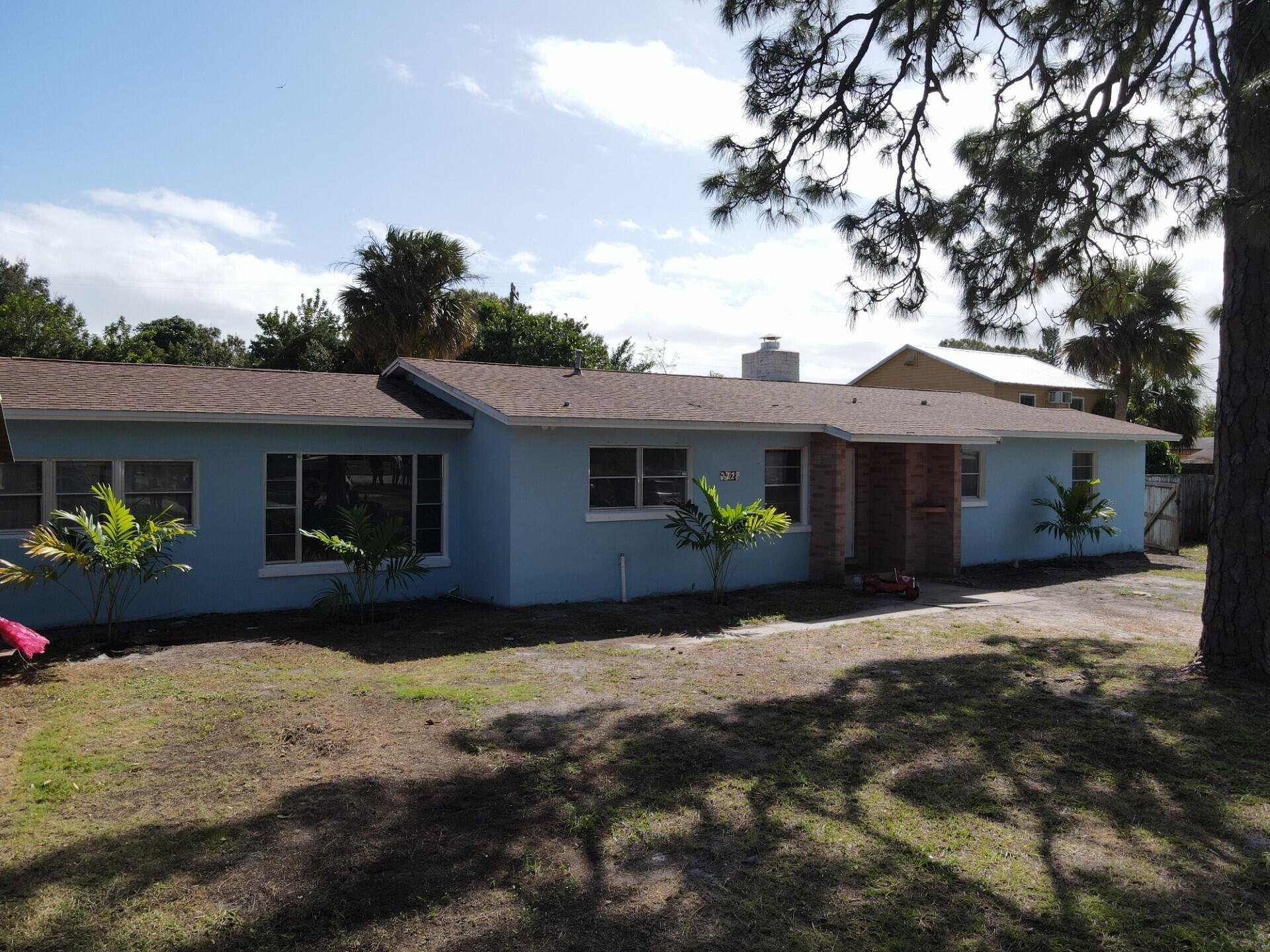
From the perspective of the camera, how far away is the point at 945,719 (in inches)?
293

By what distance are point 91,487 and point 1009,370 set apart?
33199mm

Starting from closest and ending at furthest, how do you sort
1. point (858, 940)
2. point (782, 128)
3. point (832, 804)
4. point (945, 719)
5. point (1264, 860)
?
point (858, 940) < point (1264, 860) < point (832, 804) < point (945, 719) < point (782, 128)

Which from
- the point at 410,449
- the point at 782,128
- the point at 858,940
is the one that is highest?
the point at 782,128

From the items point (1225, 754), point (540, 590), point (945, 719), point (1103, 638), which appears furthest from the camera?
point (540, 590)

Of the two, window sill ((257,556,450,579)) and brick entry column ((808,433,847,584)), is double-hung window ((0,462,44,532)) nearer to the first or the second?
window sill ((257,556,450,579))

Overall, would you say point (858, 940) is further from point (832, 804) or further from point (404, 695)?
point (404, 695)

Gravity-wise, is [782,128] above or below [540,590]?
above

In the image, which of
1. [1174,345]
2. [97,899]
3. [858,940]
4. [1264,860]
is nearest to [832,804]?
[858,940]

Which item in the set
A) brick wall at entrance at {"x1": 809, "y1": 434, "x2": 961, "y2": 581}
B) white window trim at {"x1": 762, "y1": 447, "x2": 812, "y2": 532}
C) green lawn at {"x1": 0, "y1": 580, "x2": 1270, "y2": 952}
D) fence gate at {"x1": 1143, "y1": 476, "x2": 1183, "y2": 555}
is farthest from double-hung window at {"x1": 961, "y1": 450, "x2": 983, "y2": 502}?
green lawn at {"x1": 0, "y1": 580, "x2": 1270, "y2": 952}

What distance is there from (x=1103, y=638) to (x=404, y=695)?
8152 mm

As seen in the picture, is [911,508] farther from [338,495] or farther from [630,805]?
[630,805]

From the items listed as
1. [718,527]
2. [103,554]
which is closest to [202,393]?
[103,554]

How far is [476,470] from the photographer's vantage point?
529 inches

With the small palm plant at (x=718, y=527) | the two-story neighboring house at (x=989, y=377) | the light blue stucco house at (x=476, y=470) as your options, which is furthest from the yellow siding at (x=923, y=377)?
the small palm plant at (x=718, y=527)
